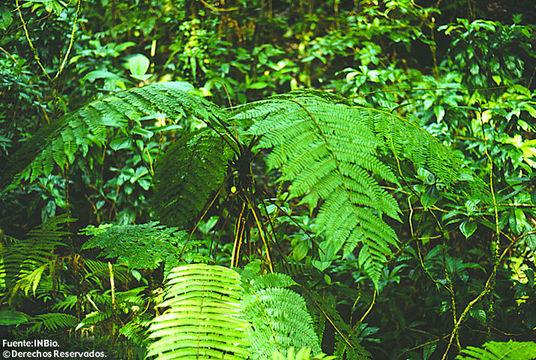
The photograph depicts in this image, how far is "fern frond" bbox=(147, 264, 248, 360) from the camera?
0.71 meters

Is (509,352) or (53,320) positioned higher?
(509,352)

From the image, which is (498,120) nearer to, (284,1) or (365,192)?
(365,192)

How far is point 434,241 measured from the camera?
84.5 inches

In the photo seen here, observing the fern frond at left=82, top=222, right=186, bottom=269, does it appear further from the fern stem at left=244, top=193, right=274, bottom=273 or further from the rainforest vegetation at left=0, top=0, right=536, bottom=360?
the fern stem at left=244, top=193, right=274, bottom=273

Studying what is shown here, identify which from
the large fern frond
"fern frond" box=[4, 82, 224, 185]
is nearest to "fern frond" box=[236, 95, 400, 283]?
the large fern frond

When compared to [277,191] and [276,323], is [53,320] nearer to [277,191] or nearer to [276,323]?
[276,323]

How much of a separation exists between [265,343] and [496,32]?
2.09 meters

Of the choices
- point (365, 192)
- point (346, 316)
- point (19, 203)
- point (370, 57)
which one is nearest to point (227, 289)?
point (365, 192)

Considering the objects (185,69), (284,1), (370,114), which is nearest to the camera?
(370,114)

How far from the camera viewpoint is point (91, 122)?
0.97 metres

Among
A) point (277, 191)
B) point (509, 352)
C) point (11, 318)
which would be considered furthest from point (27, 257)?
point (509, 352)

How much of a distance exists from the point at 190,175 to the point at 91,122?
0.42 meters

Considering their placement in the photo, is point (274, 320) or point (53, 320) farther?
point (53, 320)

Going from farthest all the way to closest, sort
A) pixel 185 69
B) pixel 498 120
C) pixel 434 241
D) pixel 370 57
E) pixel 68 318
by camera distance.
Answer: pixel 185 69 < pixel 370 57 < pixel 434 241 < pixel 498 120 < pixel 68 318
